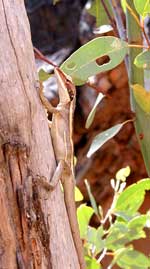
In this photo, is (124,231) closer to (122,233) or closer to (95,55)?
(122,233)

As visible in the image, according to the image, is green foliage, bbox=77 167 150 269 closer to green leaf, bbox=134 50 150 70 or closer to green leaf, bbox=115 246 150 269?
green leaf, bbox=115 246 150 269

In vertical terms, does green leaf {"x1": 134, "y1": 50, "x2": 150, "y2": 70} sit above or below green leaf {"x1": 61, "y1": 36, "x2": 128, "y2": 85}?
below

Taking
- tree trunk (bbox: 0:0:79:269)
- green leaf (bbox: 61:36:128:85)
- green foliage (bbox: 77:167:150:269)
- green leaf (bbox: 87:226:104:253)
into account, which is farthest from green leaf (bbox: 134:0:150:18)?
green leaf (bbox: 87:226:104:253)

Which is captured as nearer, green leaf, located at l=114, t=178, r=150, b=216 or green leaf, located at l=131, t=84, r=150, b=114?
green leaf, located at l=131, t=84, r=150, b=114

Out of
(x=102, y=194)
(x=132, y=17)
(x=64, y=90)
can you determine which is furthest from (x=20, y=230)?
(x=102, y=194)

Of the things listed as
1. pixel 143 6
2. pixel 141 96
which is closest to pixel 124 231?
pixel 141 96

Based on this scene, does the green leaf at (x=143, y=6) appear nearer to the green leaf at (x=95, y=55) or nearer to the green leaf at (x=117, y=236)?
the green leaf at (x=95, y=55)

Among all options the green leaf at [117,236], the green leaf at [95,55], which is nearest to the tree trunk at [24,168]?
the green leaf at [95,55]
